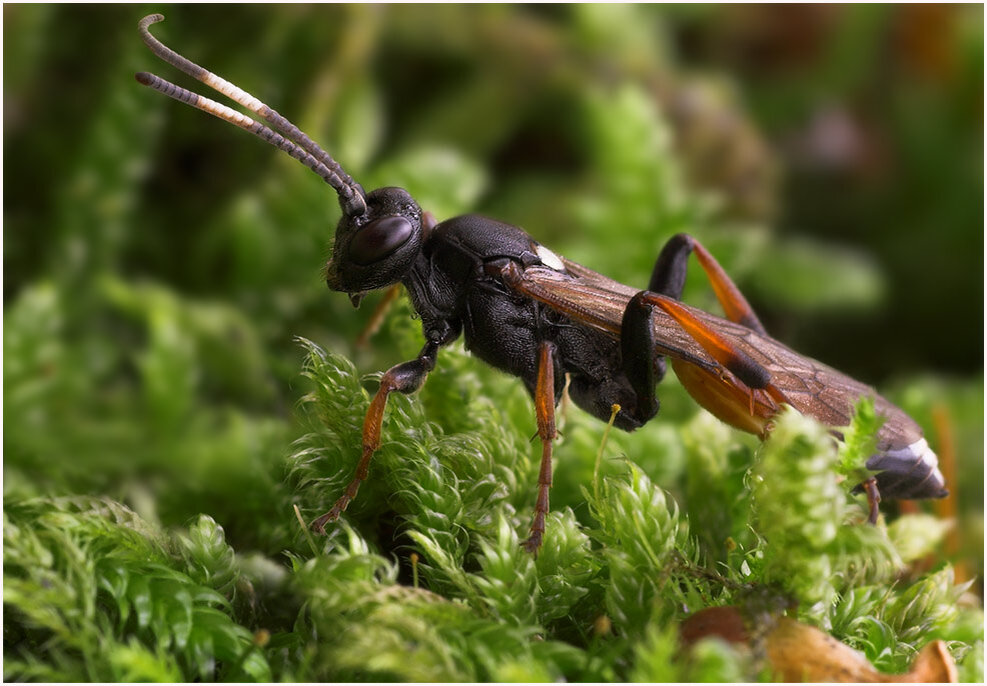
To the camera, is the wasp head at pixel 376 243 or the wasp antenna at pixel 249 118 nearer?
the wasp antenna at pixel 249 118

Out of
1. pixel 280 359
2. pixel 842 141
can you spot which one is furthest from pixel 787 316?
pixel 280 359

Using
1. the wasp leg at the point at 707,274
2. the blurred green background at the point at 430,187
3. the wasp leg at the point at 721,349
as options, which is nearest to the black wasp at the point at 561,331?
the wasp leg at the point at 721,349

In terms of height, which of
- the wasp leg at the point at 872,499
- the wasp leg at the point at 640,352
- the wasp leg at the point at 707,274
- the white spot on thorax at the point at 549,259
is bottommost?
the wasp leg at the point at 872,499

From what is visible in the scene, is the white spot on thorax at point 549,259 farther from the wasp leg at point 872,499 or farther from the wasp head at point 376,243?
the wasp leg at point 872,499

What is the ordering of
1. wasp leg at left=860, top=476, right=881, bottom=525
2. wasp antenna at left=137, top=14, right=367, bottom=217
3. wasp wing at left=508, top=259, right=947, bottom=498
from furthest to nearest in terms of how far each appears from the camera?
wasp wing at left=508, top=259, right=947, bottom=498
wasp leg at left=860, top=476, right=881, bottom=525
wasp antenna at left=137, top=14, right=367, bottom=217

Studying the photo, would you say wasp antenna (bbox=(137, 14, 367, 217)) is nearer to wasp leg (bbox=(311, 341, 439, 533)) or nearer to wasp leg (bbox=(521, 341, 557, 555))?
wasp leg (bbox=(311, 341, 439, 533))

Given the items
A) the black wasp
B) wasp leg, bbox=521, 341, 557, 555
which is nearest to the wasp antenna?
the black wasp

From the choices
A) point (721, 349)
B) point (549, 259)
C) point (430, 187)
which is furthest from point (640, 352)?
point (430, 187)

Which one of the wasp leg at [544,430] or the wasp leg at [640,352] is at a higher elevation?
the wasp leg at [640,352]

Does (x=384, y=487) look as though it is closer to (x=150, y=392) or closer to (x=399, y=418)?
(x=399, y=418)
